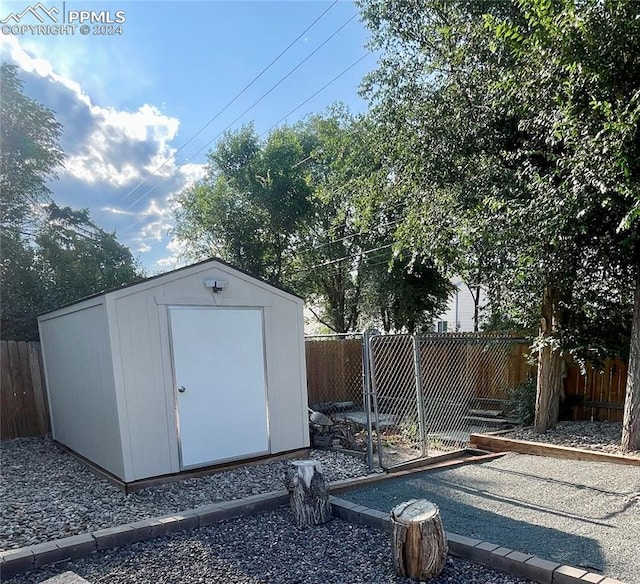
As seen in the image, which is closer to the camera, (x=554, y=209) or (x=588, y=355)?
(x=554, y=209)

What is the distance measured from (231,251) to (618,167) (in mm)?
11004

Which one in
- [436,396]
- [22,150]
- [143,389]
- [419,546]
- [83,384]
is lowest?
[436,396]

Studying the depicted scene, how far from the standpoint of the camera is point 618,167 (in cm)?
354

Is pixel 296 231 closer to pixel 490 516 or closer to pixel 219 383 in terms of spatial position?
pixel 219 383

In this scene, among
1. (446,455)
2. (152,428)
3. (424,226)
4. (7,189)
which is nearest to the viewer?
(152,428)

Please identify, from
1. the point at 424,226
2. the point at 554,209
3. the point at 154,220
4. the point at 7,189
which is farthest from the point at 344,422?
the point at 154,220

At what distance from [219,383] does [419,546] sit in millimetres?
2706

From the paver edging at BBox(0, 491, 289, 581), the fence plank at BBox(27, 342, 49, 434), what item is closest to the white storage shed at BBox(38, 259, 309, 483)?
the paver edging at BBox(0, 491, 289, 581)

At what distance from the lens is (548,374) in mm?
5777

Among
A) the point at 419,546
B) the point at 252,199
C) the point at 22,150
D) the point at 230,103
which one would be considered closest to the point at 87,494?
the point at 419,546

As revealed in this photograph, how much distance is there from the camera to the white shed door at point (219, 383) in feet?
14.0

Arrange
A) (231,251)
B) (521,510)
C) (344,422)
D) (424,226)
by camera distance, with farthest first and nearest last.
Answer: (231,251) < (344,422) < (424,226) < (521,510)

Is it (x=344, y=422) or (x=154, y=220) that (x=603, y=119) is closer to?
(x=344, y=422)

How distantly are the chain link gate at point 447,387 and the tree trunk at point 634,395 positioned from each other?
6.16 feet
